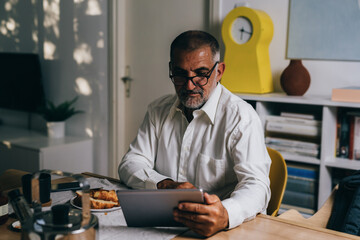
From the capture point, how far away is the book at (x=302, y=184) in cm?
232

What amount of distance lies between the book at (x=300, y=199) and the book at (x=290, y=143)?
0.94 ft

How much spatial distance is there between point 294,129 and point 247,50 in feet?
1.93

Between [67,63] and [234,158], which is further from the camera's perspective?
[67,63]

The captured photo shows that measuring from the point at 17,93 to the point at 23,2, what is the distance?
3.06 ft

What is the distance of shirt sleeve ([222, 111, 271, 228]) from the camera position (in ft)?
4.05

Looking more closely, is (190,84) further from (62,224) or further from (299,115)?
(299,115)

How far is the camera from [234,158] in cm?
152

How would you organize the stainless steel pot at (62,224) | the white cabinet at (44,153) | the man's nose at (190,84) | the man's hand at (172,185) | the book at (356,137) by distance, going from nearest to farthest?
1. the stainless steel pot at (62,224)
2. the man's hand at (172,185)
3. the man's nose at (190,84)
4. the book at (356,137)
5. the white cabinet at (44,153)

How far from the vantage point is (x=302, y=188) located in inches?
92.4

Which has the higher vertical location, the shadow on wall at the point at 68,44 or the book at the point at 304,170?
the shadow on wall at the point at 68,44

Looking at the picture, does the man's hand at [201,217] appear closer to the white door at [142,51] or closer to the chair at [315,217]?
the chair at [315,217]

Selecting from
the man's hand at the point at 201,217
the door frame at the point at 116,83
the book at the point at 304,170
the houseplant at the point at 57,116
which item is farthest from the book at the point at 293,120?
the houseplant at the point at 57,116

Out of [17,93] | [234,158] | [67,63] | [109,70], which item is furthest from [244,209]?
[17,93]

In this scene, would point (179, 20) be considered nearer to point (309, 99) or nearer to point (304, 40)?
point (304, 40)
